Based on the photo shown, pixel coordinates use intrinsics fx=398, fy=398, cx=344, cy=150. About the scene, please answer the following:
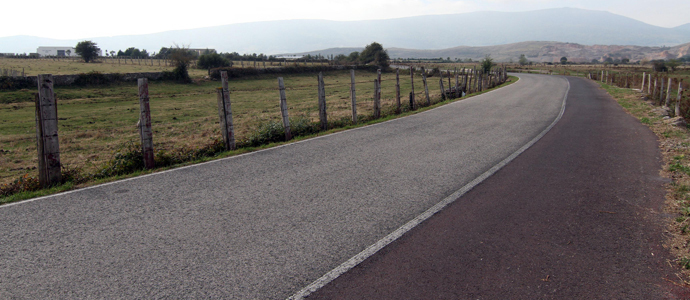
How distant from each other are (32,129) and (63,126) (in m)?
1.29

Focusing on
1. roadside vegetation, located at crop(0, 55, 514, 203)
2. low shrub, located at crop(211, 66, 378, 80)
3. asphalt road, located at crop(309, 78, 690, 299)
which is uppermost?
low shrub, located at crop(211, 66, 378, 80)

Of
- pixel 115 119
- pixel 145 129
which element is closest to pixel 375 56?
pixel 115 119

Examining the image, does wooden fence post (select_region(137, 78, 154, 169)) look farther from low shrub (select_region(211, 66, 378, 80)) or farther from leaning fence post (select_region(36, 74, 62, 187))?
low shrub (select_region(211, 66, 378, 80))

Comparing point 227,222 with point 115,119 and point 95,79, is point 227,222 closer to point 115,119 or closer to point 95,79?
point 115,119

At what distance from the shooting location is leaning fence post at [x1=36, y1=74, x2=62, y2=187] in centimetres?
698

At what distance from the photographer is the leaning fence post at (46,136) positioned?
6.98m

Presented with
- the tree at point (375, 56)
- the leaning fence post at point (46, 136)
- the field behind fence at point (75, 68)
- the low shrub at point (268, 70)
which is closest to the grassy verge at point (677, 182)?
the leaning fence post at point (46, 136)

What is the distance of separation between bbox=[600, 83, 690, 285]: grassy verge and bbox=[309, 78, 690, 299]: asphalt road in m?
0.13

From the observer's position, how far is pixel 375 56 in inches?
3425

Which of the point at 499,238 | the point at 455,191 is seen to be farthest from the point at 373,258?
the point at 455,191

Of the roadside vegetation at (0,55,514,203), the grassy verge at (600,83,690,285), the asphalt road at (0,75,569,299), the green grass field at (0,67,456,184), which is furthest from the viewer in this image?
the green grass field at (0,67,456,184)

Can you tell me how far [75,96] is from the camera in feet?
110

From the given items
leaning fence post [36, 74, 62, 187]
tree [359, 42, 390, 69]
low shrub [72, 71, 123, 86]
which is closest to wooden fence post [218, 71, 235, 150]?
leaning fence post [36, 74, 62, 187]

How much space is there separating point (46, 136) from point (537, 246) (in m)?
8.04
